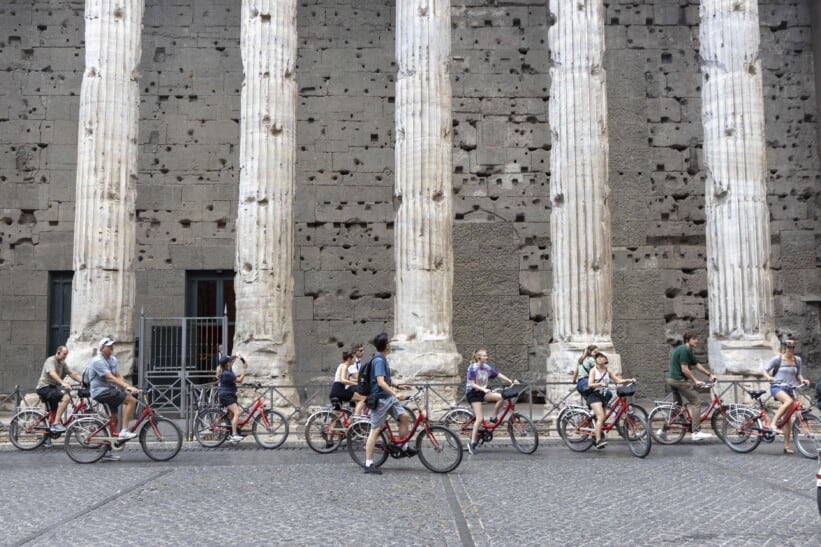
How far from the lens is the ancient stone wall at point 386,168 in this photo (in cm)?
1720

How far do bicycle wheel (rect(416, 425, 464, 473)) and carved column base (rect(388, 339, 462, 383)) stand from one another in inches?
155

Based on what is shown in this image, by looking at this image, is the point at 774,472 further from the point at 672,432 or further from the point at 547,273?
the point at 547,273

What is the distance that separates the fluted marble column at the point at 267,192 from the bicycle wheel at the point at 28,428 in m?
3.11

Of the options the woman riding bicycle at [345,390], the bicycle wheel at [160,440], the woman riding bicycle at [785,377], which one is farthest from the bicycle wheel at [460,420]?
the woman riding bicycle at [785,377]

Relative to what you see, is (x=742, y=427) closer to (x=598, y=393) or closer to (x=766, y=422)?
(x=766, y=422)

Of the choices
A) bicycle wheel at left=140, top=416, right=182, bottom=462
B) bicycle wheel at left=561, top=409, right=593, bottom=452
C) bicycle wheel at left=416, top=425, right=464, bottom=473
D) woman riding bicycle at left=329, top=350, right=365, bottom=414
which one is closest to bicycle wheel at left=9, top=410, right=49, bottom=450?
bicycle wheel at left=140, top=416, right=182, bottom=462

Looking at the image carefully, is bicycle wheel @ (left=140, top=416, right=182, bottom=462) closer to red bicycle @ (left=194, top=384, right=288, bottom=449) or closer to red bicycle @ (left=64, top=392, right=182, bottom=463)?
red bicycle @ (left=64, top=392, right=182, bottom=463)

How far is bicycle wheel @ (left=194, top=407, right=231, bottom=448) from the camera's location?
36.2 ft

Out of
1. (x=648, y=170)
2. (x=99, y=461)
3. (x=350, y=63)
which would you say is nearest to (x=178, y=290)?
(x=350, y=63)

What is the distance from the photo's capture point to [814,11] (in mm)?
17812

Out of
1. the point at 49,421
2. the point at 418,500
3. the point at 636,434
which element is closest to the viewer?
the point at 418,500

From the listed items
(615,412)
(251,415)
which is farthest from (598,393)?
(251,415)

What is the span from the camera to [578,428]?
10.3m

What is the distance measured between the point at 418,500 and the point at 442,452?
4.62 ft
